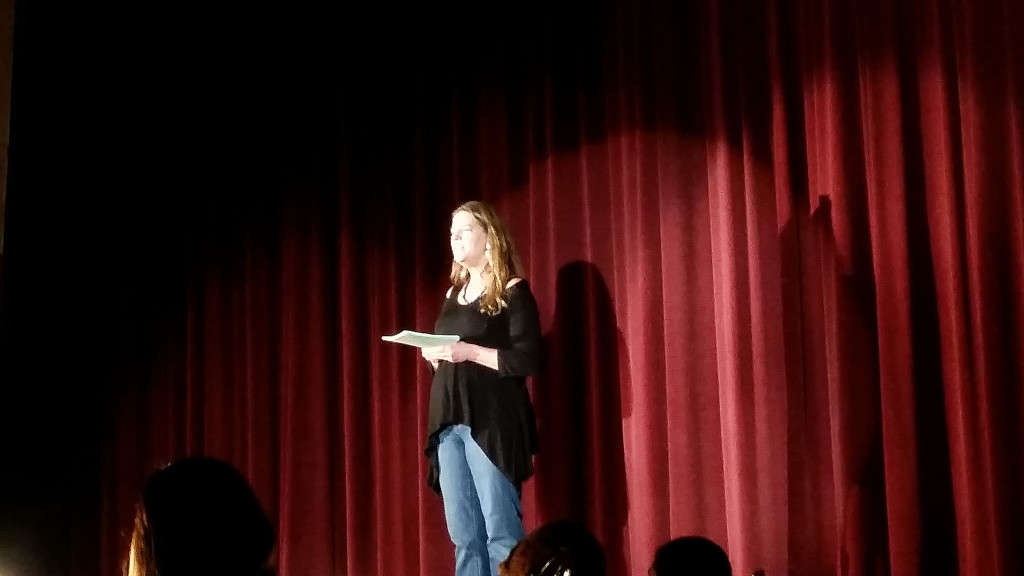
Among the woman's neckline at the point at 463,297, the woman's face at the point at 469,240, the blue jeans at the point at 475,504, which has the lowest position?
the blue jeans at the point at 475,504

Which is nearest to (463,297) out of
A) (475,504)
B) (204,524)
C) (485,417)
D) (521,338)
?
(521,338)

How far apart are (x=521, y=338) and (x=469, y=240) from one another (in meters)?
0.38

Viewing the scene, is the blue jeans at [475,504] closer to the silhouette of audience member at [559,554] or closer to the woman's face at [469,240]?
the woman's face at [469,240]

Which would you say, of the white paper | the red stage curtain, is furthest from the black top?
the red stage curtain

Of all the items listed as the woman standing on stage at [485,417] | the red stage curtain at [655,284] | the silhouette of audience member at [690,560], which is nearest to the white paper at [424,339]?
the woman standing on stage at [485,417]

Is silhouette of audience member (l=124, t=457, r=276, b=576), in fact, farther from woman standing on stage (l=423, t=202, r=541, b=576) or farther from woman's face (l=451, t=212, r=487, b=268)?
woman's face (l=451, t=212, r=487, b=268)

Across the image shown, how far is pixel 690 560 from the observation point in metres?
1.62

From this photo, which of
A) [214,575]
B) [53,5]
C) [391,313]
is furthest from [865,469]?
[53,5]

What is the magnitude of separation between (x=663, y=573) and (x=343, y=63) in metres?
3.06

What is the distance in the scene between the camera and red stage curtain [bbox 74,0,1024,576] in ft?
9.05

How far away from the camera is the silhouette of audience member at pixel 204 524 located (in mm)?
1144

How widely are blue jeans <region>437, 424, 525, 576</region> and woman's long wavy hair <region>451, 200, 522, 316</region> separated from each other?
0.39 meters

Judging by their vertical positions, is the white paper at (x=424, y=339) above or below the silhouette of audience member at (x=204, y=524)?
above

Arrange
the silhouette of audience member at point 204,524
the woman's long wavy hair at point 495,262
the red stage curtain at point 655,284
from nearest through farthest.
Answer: the silhouette of audience member at point 204,524, the red stage curtain at point 655,284, the woman's long wavy hair at point 495,262
